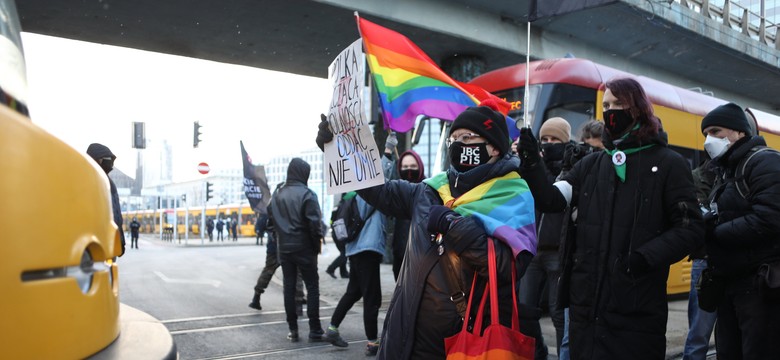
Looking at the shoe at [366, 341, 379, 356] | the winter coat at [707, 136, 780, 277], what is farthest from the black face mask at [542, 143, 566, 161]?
the shoe at [366, 341, 379, 356]

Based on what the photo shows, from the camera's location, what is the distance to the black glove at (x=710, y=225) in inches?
130

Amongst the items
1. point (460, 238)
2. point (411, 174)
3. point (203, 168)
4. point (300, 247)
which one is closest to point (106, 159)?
point (300, 247)

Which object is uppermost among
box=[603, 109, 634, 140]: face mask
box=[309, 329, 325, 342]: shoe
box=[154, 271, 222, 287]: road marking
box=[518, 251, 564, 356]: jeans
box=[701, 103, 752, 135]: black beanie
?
box=[701, 103, 752, 135]: black beanie

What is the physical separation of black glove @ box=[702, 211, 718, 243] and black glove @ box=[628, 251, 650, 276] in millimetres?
880

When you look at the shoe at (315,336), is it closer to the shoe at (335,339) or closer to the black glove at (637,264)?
the shoe at (335,339)

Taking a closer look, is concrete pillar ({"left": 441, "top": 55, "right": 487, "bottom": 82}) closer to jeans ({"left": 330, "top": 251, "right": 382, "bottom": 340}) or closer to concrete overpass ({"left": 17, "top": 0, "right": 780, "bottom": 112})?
concrete overpass ({"left": 17, "top": 0, "right": 780, "bottom": 112})

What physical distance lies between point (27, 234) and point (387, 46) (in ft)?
12.3

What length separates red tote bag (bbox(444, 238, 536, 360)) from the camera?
2406 mm

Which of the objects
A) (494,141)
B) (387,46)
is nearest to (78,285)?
(494,141)

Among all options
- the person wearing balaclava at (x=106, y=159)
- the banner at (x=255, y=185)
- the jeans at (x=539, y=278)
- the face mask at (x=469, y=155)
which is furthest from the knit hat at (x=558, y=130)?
the banner at (x=255, y=185)

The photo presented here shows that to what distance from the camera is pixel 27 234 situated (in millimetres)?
1219

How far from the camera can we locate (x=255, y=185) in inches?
579

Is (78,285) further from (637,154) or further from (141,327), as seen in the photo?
(637,154)

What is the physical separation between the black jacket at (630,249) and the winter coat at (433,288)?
0.41m
